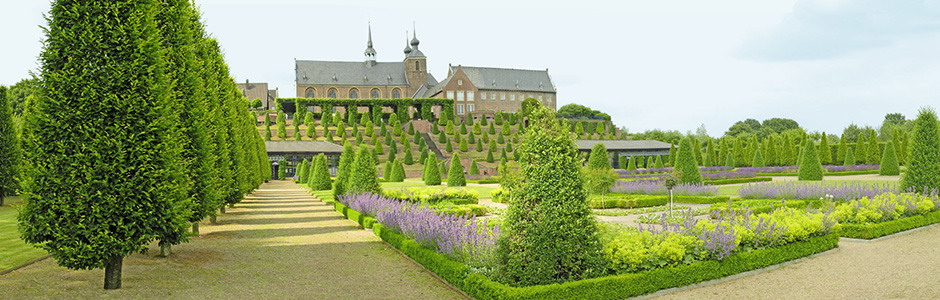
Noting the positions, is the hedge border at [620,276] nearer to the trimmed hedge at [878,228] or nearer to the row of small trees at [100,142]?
the trimmed hedge at [878,228]

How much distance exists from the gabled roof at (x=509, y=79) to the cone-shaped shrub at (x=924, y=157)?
7593cm

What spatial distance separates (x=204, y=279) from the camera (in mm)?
8531

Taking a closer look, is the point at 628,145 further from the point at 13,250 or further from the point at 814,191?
the point at 13,250

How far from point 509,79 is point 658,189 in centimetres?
7403

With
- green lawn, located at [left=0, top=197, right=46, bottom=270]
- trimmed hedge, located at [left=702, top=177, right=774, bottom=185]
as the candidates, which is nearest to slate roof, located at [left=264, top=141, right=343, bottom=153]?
trimmed hedge, located at [left=702, top=177, right=774, bottom=185]

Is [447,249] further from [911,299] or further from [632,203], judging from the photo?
[632,203]

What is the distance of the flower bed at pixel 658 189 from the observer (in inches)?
858

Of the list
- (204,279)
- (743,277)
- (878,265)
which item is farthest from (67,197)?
(878,265)

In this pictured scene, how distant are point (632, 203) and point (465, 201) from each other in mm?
5434

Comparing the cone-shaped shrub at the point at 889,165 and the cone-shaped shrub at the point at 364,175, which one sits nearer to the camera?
the cone-shaped shrub at the point at 364,175

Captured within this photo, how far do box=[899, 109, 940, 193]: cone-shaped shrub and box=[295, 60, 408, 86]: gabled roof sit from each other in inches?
3139

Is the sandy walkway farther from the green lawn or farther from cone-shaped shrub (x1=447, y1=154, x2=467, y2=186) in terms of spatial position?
cone-shaped shrub (x1=447, y1=154, x2=467, y2=186)

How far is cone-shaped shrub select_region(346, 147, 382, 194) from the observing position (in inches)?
699

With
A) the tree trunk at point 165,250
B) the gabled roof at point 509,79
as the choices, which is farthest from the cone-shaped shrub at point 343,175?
the gabled roof at point 509,79
